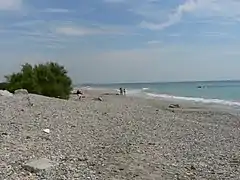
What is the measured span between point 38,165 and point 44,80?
2240 cm

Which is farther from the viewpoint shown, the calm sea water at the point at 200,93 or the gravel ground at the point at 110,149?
the calm sea water at the point at 200,93

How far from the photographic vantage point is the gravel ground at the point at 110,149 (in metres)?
7.79

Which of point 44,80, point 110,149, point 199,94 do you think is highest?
point 44,80

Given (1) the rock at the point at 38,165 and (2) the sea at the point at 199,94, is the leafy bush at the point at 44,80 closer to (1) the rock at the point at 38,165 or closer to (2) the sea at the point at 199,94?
(2) the sea at the point at 199,94

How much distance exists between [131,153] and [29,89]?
20.3m

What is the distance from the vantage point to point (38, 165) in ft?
25.3

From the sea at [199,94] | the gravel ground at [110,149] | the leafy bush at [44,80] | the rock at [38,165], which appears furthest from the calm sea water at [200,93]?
the rock at [38,165]

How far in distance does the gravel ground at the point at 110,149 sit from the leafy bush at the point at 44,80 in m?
14.1

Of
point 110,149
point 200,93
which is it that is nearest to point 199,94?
point 200,93

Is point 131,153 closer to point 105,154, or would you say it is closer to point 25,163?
point 105,154

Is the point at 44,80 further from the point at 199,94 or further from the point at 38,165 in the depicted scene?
the point at 199,94

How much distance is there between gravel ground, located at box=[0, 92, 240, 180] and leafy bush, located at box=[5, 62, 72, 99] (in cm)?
1414

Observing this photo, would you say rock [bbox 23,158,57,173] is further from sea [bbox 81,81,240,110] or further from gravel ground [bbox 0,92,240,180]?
sea [bbox 81,81,240,110]

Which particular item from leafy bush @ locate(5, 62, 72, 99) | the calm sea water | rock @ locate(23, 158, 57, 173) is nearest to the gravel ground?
rock @ locate(23, 158, 57, 173)
